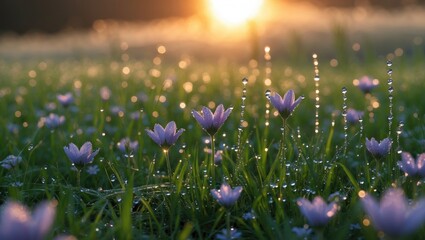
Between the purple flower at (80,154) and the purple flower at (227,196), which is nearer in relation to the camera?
the purple flower at (227,196)

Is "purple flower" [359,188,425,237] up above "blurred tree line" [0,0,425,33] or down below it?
below

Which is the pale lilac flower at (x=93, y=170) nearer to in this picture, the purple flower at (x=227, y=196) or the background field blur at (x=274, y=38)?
the purple flower at (x=227, y=196)

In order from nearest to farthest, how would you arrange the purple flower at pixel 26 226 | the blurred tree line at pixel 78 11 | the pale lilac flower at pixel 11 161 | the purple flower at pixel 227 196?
the purple flower at pixel 26 226 → the purple flower at pixel 227 196 → the pale lilac flower at pixel 11 161 → the blurred tree line at pixel 78 11

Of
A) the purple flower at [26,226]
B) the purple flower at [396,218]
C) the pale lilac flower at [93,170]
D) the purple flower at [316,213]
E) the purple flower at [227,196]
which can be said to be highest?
the pale lilac flower at [93,170]

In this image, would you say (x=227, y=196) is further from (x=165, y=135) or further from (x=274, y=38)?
(x=274, y=38)

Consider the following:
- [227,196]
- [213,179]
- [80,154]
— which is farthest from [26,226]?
[213,179]

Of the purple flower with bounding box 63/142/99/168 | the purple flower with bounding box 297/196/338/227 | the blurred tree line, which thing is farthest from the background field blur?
the blurred tree line

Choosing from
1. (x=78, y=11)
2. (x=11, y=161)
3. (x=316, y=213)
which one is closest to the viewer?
(x=316, y=213)

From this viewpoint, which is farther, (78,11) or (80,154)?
(78,11)

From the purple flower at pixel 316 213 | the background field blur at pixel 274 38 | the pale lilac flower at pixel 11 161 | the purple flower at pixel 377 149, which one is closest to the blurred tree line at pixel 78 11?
the background field blur at pixel 274 38

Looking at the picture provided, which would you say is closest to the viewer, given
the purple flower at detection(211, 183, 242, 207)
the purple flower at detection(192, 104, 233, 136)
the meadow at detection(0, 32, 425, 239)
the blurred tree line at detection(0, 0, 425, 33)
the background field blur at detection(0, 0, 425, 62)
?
the purple flower at detection(211, 183, 242, 207)

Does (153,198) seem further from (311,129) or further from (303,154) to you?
(311,129)

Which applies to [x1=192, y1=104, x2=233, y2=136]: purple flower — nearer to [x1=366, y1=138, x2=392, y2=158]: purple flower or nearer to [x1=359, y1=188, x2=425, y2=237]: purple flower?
[x1=366, y1=138, x2=392, y2=158]: purple flower
